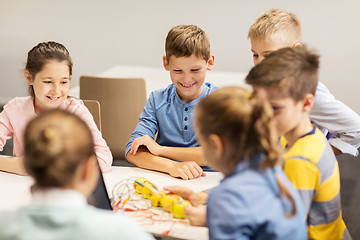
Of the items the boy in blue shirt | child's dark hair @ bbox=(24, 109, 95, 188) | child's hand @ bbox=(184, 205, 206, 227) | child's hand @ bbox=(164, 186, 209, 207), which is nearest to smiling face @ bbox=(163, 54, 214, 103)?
the boy in blue shirt

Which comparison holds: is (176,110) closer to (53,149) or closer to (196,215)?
(196,215)

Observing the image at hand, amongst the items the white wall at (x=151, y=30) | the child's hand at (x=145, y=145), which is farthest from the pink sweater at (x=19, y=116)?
the white wall at (x=151, y=30)

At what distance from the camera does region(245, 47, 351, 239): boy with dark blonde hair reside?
1.38m

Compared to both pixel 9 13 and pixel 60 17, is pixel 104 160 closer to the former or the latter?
pixel 60 17

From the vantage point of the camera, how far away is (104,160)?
75.7 inches

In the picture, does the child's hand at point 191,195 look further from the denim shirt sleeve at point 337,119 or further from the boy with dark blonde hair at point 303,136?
the denim shirt sleeve at point 337,119

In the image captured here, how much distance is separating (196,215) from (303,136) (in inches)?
17.8

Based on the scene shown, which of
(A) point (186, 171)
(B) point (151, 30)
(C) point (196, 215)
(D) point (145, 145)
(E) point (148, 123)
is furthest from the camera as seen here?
(B) point (151, 30)

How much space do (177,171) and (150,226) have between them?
16.7 inches

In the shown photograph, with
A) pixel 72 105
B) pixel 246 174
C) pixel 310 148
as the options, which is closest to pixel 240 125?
pixel 246 174

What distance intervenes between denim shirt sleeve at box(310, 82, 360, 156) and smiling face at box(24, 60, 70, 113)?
1169 millimetres

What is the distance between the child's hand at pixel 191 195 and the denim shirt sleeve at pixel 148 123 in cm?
58

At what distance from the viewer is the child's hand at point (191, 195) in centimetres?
155

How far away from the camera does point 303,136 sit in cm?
148
